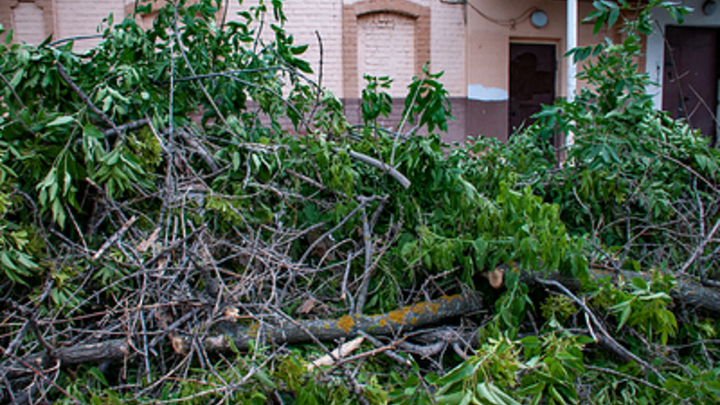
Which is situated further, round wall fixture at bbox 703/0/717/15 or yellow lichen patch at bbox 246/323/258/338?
round wall fixture at bbox 703/0/717/15

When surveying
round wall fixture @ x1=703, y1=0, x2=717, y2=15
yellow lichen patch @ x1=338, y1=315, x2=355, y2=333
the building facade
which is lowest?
yellow lichen patch @ x1=338, y1=315, x2=355, y2=333

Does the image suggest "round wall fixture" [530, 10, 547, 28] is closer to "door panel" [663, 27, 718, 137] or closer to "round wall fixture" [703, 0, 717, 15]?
"door panel" [663, 27, 718, 137]

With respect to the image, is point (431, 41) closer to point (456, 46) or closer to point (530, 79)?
point (456, 46)

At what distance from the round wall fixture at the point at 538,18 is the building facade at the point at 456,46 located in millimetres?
18

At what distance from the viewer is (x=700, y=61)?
30.1 feet

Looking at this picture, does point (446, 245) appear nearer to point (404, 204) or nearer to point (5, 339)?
point (404, 204)

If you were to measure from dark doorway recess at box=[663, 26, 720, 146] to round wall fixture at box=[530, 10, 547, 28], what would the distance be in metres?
2.49

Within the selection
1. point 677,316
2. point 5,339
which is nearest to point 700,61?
point 677,316

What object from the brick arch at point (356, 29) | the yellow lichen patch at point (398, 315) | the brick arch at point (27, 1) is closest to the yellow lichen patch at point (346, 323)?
the yellow lichen patch at point (398, 315)

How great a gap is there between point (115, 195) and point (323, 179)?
1.15m

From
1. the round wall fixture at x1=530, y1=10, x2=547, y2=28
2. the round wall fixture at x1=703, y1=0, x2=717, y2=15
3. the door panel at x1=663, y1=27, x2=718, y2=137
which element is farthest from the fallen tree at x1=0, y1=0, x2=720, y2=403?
the round wall fixture at x1=703, y1=0, x2=717, y2=15

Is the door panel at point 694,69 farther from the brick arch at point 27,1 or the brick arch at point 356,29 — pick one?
the brick arch at point 27,1

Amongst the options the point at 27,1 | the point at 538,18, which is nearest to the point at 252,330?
the point at 27,1

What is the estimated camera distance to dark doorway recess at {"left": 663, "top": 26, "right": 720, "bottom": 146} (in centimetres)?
900
